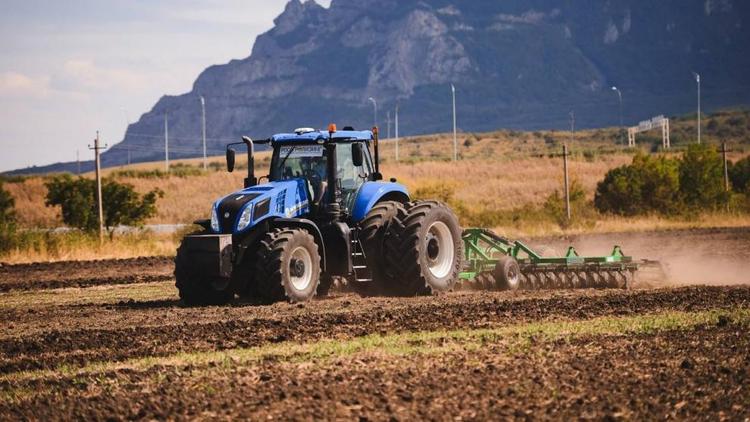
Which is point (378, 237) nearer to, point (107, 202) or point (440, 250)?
point (440, 250)

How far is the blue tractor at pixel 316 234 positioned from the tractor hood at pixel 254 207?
0.05ft

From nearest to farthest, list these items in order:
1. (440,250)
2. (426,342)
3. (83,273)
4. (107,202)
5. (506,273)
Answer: (426,342)
(440,250)
(506,273)
(83,273)
(107,202)

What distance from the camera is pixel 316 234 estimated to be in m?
18.8

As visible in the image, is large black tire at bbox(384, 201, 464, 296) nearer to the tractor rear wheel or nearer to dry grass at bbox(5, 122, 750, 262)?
the tractor rear wheel

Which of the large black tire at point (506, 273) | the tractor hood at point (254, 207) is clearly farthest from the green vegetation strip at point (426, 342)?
the large black tire at point (506, 273)

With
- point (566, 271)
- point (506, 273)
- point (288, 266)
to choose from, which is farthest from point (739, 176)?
point (288, 266)

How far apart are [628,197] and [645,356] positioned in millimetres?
44254

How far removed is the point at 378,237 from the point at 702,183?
131 feet

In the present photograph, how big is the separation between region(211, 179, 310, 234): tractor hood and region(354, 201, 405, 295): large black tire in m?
1.12

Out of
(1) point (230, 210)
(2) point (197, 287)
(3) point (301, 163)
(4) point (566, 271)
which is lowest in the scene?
(4) point (566, 271)

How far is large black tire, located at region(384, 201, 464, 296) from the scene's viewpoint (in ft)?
62.9

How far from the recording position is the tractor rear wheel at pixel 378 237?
19109mm

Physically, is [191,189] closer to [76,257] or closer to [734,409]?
[76,257]

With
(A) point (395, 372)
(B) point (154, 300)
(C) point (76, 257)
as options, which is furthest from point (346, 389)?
(C) point (76, 257)
